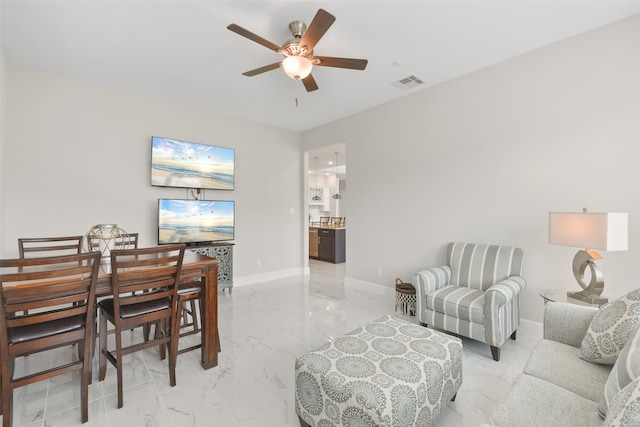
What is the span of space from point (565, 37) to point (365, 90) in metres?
2.02

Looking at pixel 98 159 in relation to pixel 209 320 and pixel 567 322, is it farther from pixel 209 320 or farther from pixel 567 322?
pixel 567 322

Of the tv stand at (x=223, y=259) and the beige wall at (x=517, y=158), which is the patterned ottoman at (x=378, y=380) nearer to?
the beige wall at (x=517, y=158)

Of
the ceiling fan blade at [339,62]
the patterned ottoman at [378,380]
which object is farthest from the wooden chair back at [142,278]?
the ceiling fan blade at [339,62]

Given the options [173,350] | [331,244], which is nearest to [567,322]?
[173,350]

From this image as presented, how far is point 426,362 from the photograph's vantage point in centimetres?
156

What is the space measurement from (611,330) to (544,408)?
62 cm

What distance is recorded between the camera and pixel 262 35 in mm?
2572

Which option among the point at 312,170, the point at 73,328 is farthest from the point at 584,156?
the point at 312,170

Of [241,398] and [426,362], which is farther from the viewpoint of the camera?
[241,398]

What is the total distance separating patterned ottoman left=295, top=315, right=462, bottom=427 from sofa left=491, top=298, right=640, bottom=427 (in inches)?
14.7

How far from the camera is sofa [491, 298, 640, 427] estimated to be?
1.00 meters

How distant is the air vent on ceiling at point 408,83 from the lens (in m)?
3.43

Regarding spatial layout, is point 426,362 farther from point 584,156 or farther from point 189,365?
point 584,156

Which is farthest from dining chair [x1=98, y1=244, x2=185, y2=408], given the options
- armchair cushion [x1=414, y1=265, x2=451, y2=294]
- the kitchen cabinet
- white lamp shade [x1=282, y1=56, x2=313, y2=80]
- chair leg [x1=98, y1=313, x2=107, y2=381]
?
the kitchen cabinet
